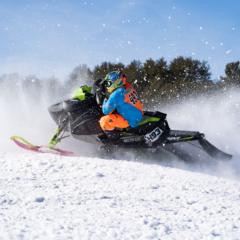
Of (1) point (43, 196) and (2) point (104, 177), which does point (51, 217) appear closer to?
(1) point (43, 196)

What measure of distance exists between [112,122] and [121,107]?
→ 12.9 inches

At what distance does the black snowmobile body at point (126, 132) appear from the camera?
785 cm

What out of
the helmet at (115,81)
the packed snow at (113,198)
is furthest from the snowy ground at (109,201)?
the helmet at (115,81)

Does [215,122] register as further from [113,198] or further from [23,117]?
[113,198]

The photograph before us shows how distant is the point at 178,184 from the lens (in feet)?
19.6

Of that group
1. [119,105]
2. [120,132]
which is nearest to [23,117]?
[120,132]

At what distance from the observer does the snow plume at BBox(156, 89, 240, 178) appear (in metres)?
7.78

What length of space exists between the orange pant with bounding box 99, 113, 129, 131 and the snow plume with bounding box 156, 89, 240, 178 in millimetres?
1230

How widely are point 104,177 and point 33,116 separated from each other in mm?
4675

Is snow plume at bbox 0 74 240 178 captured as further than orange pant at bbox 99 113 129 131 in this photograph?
Yes

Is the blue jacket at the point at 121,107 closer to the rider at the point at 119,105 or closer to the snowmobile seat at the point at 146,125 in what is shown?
the rider at the point at 119,105

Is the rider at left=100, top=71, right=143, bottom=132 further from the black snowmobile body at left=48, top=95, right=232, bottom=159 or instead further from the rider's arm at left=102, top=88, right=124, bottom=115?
the black snowmobile body at left=48, top=95, right=232, bottom=159

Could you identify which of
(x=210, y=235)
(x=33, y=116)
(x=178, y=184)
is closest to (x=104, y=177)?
(x=178, y=184)

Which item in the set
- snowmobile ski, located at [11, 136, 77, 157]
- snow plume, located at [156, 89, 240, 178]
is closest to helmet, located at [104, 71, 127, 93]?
snowmobile ski, located at [11, 136, 77, 157]
